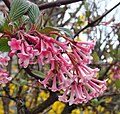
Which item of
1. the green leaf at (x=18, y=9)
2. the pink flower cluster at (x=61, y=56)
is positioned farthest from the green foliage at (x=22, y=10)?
the pink flower cluster at (x=61, y=56)

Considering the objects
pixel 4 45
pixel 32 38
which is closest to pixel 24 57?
pixel 32 38

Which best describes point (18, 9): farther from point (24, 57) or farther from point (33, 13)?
point (24, 57)

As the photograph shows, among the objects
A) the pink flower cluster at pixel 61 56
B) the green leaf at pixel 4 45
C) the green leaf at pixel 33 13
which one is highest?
the green leaf at pixel 33 13

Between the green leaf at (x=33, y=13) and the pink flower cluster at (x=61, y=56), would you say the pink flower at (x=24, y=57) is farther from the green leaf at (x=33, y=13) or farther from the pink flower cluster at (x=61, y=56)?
the green leaf at (x=33, y=13)

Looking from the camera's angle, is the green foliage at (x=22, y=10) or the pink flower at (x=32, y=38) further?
the green foliage at (x=22, y=10)

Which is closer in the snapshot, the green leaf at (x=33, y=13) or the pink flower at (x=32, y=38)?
the pink flower at (x=32, y=38)

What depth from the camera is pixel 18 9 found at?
86 cm

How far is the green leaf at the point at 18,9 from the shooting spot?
2.79ft

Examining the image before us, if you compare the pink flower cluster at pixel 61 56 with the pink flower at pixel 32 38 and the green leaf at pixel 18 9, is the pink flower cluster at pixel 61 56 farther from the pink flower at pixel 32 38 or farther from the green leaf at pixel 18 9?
the green leaf at pixel 18 9

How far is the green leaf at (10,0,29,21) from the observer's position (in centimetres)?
85

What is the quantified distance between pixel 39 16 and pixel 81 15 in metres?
1.96

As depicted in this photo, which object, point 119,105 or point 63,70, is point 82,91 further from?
point 119,105

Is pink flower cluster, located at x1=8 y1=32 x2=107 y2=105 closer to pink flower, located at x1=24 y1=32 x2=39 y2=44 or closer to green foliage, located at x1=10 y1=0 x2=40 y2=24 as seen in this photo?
pink flower, located at x1=24 y1=32 x2=39 y2=44

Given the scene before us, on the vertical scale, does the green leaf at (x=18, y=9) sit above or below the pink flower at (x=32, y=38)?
above
